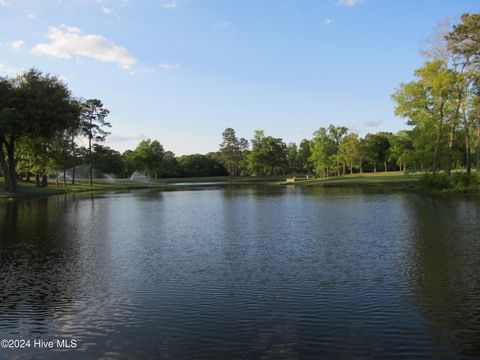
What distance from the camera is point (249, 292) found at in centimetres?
1056

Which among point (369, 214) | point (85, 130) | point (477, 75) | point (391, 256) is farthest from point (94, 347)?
point (85, 130)

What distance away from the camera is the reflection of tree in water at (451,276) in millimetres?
7960

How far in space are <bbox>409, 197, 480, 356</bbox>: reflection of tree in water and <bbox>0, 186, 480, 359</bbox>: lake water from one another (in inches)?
1.5

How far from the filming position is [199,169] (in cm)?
16112

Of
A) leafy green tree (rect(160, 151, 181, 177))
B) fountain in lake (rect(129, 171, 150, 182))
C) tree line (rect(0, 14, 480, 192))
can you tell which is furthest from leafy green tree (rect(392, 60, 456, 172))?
leafy green tree (rect(160, 151, 181, 177))

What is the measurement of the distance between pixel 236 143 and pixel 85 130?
285 feet

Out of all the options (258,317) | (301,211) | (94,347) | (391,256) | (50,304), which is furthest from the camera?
(301,211)

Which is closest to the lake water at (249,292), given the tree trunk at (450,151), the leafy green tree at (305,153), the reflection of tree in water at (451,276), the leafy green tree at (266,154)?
the reflection of tree in water at (451,276)

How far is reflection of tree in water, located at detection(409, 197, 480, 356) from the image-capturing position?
26.1 feet

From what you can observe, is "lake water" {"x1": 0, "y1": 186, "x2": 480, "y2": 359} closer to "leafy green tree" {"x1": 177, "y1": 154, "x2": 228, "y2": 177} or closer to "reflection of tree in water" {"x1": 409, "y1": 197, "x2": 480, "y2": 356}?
"reflection of tree in water" {"x1": 409, "y1": 197, "x2": 480, "y2": 356}

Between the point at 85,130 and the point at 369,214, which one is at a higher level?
the point at 85,130

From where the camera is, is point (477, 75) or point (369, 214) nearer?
point (369, 214)

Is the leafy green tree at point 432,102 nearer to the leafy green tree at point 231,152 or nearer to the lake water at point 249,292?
the lake water at point 249,292

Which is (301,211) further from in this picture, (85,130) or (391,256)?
(85,130)
